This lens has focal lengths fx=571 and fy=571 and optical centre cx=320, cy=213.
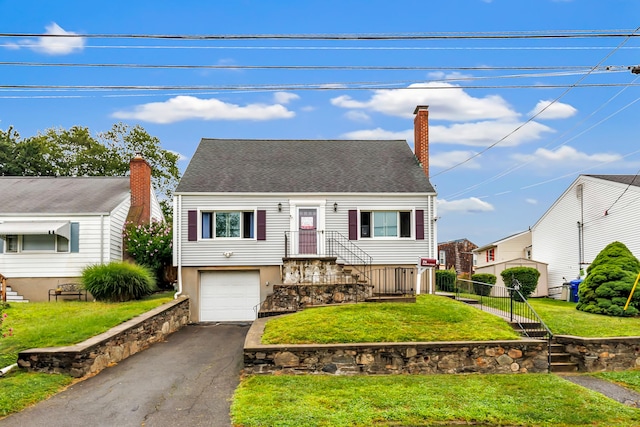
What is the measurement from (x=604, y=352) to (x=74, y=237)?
17840 mm

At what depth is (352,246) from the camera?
2122 centimetres

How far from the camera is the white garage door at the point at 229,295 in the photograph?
20922 mm

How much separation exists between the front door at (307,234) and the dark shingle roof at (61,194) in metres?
7.23

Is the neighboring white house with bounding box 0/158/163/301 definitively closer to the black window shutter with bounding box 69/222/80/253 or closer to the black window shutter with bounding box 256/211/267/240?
the black window shutter with bounding box 69/222/80/253

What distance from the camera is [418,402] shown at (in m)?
9.43

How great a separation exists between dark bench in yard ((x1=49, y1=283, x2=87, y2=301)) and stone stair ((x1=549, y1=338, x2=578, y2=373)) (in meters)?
15.7

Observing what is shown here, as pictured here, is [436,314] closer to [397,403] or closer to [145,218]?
[397,403]

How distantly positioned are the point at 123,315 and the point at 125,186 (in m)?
11.5

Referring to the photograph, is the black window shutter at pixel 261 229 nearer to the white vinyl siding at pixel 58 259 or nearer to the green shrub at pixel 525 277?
the white vinyl siding at pixel 58 259

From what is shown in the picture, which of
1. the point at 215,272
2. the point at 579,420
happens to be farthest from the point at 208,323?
the point at 579,420

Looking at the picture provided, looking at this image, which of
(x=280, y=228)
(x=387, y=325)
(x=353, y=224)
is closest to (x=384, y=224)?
(x=353, y=224)

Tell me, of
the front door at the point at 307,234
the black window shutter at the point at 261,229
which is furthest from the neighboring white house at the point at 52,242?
the front door at the point at 307,234

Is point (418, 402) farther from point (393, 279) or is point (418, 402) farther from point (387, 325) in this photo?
point (393, 279)

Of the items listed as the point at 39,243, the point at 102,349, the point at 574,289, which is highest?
the point at 39,243
